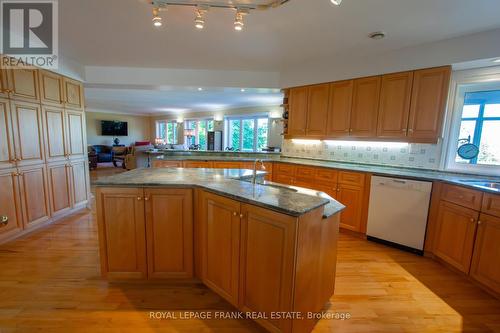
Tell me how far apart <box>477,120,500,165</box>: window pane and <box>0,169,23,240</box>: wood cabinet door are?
555 centimetres

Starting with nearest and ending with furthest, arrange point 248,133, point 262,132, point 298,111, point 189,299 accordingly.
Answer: point 189,299 < point 298,111 < point 262,132 < point 248,133

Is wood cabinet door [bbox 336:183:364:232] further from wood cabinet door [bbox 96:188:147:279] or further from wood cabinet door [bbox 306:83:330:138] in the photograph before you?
wood cabinet door [bbox 96:188:147:279]

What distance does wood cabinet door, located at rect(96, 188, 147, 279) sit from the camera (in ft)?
6.33

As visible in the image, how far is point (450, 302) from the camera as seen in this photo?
1926mm

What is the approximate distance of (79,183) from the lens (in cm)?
391

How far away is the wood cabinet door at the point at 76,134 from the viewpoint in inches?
143

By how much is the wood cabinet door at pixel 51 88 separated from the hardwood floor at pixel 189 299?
200 centimetres

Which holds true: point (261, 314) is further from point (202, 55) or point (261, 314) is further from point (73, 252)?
point (202, 55)

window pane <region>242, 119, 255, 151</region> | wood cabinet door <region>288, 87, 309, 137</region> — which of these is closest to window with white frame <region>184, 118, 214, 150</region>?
window pane <region>242, 119, 255, 151</region>

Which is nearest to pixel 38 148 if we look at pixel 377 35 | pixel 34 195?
pixel 34 195

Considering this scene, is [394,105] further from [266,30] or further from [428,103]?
[266,30]

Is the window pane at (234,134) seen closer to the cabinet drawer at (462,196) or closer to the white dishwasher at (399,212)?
the white dishwasher at (399,212)

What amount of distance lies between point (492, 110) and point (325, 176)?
203cm

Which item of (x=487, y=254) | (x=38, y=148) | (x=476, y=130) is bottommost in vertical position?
(x=487, y=254)
